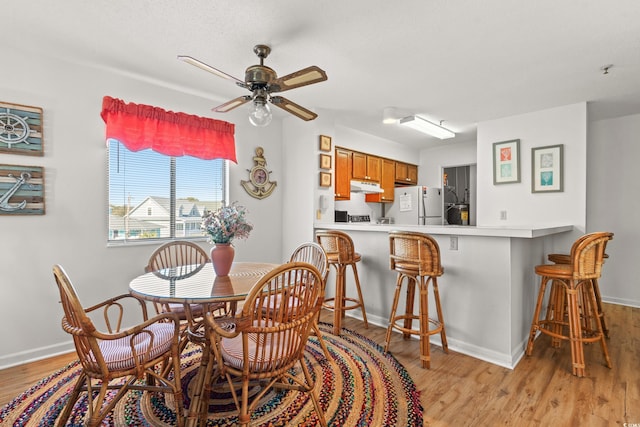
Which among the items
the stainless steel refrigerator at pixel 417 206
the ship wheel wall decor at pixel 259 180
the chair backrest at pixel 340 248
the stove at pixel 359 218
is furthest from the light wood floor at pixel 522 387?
the stainless steel refrigerator at pixel 417 206

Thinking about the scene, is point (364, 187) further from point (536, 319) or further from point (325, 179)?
point (536, 319)

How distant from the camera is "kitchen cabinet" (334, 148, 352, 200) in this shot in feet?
14.4

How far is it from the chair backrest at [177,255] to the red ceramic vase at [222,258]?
698 mm

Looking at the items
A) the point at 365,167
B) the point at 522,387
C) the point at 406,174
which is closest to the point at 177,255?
the point at 522,387

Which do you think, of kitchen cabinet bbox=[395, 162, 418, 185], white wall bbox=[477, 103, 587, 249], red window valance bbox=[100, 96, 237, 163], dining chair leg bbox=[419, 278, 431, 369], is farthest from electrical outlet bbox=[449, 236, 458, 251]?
kitchen cabinet bbox=[395, 162, 418, 185]

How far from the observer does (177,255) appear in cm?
274

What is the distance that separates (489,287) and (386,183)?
122 inches

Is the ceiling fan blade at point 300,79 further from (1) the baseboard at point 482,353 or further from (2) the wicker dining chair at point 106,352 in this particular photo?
(1) the baseboard at point 482,353

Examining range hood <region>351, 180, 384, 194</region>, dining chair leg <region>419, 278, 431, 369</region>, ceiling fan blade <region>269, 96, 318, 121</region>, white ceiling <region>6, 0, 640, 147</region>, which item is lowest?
dining chair leg <region>419, 278, 431, 369</region>

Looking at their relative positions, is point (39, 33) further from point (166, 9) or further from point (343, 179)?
point (343, 179)

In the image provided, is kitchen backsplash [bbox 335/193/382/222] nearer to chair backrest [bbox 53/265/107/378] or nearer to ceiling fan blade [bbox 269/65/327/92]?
ceiling fan blade [bbox 269/65/327/92]

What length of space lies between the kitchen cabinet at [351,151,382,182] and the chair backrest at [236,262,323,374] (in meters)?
3.31

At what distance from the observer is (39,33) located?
217 centimetres

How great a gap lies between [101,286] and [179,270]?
1078 mm
